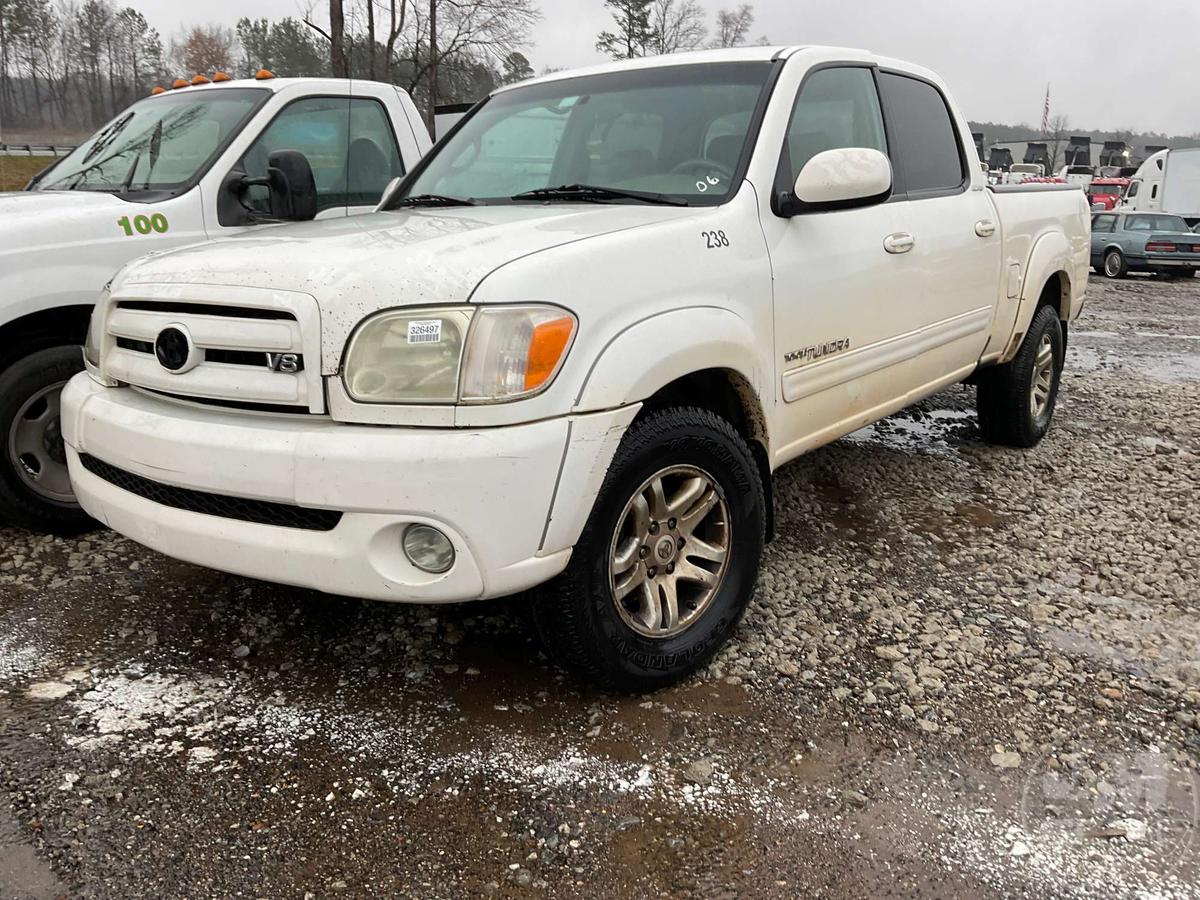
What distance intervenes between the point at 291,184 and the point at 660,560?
244cm

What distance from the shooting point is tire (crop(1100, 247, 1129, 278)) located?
18.7 metres

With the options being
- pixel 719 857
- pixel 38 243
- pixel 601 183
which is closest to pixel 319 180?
pixel 38 243

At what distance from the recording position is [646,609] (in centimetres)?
275

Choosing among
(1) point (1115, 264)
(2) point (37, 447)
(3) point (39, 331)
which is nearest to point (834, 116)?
(3) point (39, 331)

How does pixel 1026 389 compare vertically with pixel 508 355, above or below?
below

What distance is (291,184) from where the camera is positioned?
4055 millimetres

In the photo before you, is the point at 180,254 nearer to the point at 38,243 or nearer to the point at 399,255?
the point at 399,255

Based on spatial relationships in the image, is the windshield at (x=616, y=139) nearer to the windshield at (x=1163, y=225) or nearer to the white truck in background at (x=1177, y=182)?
the windshield at (x=1163, y=225)

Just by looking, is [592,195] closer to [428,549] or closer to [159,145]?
[428,549]

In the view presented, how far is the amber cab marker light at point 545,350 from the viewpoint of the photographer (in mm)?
2254

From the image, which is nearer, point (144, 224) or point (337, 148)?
point (144, 224)

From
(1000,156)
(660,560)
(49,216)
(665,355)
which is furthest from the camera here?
(1000,156)

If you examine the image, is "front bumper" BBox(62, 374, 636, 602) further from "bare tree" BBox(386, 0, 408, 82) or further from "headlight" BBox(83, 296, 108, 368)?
"bare tree" BBox(386, 0, 408, 82)

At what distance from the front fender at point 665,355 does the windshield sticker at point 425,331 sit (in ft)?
1.19
